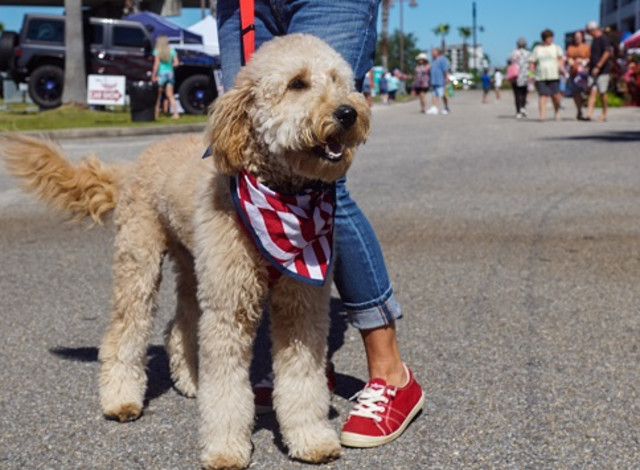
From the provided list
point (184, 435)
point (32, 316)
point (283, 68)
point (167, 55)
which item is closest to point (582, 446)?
point (184, 435)

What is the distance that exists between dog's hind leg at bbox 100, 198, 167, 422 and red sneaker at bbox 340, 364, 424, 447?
2.88ft

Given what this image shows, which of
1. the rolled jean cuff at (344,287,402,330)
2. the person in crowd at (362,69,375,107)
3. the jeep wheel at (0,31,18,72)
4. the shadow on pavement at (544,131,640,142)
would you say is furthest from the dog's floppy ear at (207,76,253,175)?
the jeep wheel at (0,31,18,72)

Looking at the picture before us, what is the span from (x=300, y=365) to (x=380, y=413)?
380 mm

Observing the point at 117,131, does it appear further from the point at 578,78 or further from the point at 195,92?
the point at 578,78

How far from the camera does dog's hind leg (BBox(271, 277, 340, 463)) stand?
3111mm

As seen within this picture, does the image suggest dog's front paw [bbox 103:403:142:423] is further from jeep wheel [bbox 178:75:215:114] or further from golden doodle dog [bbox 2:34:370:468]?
jeep wheel [bbox 178:75:215:114]

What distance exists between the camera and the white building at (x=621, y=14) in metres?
74.1

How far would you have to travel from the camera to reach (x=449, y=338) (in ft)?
14.8

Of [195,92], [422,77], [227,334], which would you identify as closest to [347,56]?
[227,334]

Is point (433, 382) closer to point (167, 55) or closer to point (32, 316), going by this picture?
point (32, 316)

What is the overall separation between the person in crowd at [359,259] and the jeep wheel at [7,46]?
23.7m

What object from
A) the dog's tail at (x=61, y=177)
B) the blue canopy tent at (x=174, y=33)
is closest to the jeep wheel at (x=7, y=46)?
the blue canopy tent at (x=174, y=33)

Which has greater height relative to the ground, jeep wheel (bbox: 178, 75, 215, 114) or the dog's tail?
the dog's tail

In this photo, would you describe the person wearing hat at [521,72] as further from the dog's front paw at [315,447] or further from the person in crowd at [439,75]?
the dog's front paw at [315,447]
